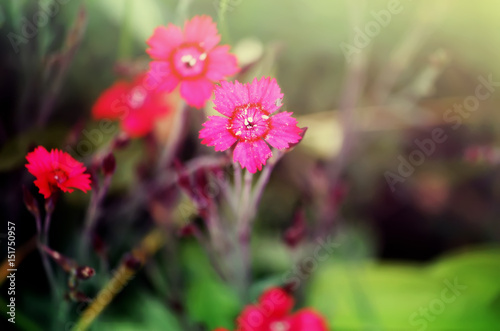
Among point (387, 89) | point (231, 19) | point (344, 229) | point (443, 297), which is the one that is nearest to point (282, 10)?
point (231, 19)

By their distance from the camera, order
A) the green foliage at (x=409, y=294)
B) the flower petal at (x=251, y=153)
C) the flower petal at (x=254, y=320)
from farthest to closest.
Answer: the green foliage at (x=409, y=294) → the flower petal at (x=254, y=320) → the flower petal at (x=251, y=153)

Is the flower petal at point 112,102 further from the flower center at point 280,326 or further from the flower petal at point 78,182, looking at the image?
the flower center at point 280,326

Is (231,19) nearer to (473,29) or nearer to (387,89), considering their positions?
(387,89)

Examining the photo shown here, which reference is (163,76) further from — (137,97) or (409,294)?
(409,294)

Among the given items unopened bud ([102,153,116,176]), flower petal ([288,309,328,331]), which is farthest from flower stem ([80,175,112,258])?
flower petal ([288,309,328,331])

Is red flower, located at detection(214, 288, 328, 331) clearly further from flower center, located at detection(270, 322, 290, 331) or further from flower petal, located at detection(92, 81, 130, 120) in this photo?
flower petal, located at detection(92, 81, 130, 120)

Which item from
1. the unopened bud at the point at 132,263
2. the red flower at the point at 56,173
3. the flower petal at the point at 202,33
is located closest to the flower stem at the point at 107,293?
the unopened bud at the point at 132,263
